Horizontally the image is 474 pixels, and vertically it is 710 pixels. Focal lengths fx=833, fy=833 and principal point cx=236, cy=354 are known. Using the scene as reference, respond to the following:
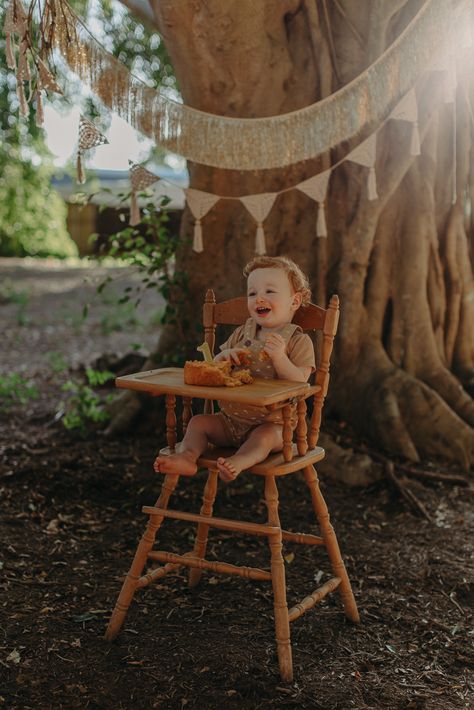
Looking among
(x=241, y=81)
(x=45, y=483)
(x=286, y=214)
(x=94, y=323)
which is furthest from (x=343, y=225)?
(x=94, y=323)

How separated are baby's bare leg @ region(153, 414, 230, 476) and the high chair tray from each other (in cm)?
20

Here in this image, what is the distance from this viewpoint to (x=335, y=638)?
124 inches

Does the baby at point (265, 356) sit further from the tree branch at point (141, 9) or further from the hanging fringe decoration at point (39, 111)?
the tree branch at point (141, 9)

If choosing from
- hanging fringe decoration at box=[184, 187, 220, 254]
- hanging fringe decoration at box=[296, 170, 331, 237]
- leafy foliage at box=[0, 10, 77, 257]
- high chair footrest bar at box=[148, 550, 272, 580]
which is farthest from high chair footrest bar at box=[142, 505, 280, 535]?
leafy foliage at box=[0, 10, 77, 257]

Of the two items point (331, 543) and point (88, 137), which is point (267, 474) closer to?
point (331, 543)

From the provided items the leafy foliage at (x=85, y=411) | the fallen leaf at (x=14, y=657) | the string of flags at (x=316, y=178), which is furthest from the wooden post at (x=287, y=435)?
the leafy foliage at (x=85, y=411)

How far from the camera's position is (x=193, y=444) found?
10.0 feet

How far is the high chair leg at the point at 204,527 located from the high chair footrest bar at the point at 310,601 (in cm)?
54

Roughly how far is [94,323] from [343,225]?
17.4ft

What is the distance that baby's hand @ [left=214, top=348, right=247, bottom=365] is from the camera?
10.2 ft

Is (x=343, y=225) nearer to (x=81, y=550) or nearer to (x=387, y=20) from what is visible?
(x=387, y=20)

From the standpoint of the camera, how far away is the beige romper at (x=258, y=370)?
3113 mm

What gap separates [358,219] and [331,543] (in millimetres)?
2261

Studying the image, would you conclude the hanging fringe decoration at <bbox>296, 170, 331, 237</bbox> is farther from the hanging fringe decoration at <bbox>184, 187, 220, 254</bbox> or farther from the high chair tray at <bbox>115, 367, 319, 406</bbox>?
the high chair tray at <bbox>115, 367, 319, 406</bbox>
